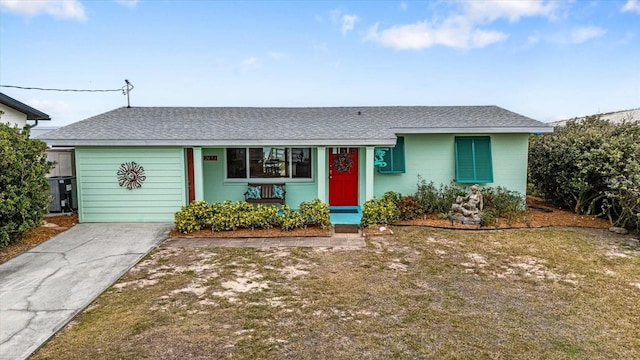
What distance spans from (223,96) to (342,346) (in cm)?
1469

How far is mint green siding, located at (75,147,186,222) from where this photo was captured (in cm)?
900

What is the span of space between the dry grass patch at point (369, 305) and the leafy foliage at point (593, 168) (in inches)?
73.3

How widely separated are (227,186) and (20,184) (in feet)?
15.5

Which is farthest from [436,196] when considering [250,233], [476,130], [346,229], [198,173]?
[198,173]

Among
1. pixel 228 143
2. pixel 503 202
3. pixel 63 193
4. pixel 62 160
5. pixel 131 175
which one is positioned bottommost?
pixel 503 202

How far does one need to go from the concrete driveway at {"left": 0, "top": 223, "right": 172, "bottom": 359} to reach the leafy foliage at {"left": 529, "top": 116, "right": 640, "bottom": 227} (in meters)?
10.2

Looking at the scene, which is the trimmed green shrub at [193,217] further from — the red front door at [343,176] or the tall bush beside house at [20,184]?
the red front door at [343,176]

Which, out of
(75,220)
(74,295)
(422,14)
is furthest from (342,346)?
(422,14)

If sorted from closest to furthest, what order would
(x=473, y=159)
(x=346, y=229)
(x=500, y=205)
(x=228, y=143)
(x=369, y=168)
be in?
1. (x=346, y=229)
2. (x=228, y=143)
3. (x=369, y=168)
4. (x=500, y=205)
5. (x=473, y=159)

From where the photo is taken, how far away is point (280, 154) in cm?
1057

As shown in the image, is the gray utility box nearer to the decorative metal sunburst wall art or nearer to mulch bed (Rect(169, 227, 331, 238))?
the decorative metal sunburst wall art

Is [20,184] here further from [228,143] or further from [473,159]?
[473,159]

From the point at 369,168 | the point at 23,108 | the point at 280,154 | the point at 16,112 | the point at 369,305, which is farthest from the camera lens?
the point at 16,112

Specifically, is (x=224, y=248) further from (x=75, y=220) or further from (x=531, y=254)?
(x=531, y=254)
